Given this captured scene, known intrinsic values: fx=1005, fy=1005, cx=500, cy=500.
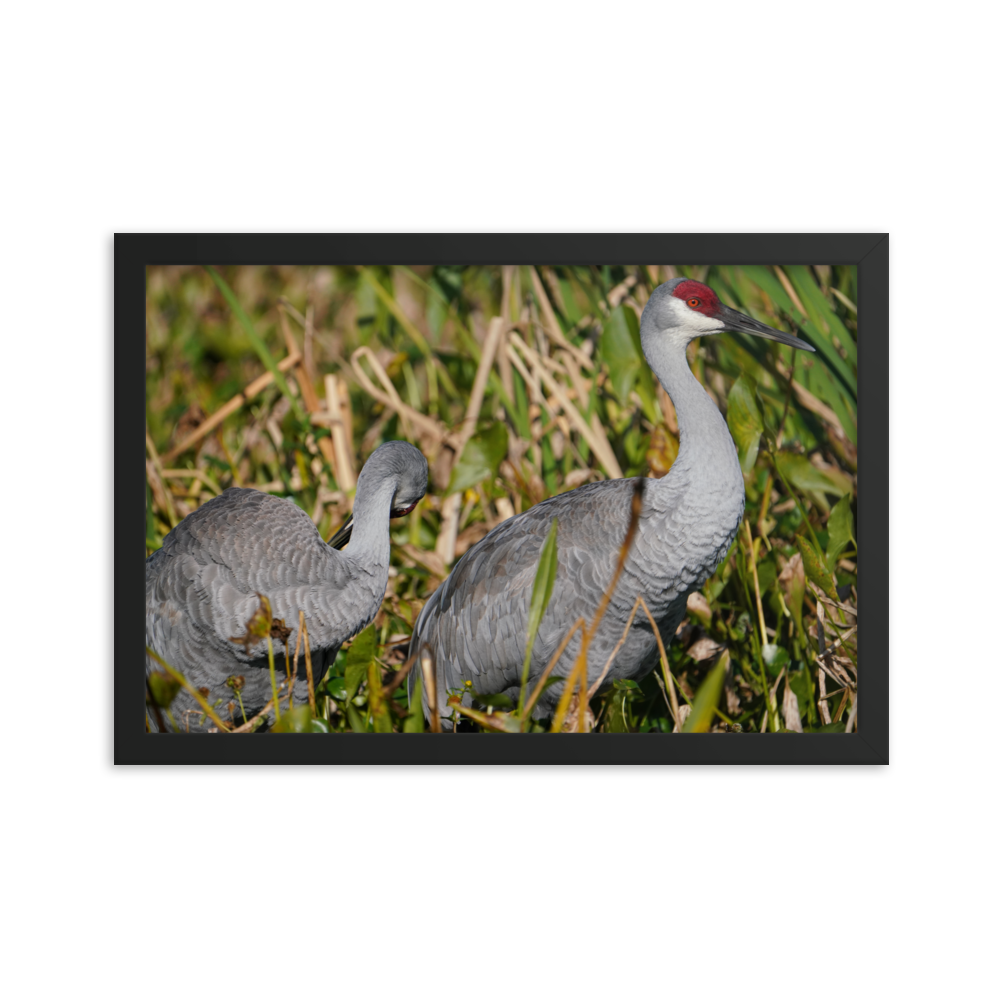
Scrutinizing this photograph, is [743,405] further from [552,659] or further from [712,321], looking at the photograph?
[552,659]

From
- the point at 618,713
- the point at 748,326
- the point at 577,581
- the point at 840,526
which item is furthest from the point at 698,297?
the point at 618,713

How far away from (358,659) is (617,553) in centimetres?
71

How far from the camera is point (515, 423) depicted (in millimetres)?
3170

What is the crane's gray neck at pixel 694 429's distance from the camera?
2484 mm

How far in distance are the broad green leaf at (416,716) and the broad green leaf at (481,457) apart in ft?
1.96

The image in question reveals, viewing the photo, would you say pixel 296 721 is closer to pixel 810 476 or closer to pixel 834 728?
pixel 834 728

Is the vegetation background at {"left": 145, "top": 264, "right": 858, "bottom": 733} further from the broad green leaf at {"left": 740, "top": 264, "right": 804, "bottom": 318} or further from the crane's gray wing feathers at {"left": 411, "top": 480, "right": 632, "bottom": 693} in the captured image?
the crane's gray wing feathers at {"left": 411, "top": 480, "right": 632, "bottom": 693}

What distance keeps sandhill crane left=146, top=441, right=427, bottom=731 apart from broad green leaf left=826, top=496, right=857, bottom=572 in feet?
3.48

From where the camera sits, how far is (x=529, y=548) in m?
2.69

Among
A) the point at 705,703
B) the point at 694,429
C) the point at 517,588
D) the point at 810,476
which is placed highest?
the point at 694,429

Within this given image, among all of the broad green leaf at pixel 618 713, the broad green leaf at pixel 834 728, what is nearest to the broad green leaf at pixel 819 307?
the broad green leaf at pixel 834 728

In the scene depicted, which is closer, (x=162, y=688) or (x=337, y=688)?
(x=162, y=688)

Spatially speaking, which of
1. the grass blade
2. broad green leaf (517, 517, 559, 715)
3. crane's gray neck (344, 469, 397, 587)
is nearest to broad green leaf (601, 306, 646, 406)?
broad green leaf (517, 517, 559, 715)
